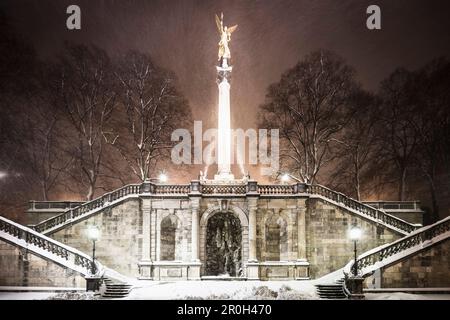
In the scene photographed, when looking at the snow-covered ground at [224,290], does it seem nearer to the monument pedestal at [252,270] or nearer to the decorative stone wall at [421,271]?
the monument pedestal at [252,270]

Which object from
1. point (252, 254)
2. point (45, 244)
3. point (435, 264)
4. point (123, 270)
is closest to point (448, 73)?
point (435, 264)

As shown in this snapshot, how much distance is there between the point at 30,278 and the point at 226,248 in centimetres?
838

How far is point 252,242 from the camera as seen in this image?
2842 cm

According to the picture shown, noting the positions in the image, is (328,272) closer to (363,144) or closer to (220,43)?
(363,144)

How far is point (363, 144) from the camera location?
34.4 metres

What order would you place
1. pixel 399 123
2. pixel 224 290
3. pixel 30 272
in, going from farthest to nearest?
pixel 399 123 → pixel 30 272 → pixel 224 290

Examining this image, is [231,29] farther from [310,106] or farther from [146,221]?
[146,221]

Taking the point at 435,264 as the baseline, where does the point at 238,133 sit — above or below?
above

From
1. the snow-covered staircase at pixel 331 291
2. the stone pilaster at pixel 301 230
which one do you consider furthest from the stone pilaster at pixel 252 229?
the snow-covered staircase at pixel 331 291

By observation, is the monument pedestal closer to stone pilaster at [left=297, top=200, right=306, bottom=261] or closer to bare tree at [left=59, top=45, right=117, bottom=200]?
stone pilaster at [left=297, top=200, right=306, bottom=261]

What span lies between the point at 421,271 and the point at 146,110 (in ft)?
51.9

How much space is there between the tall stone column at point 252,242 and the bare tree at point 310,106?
533 cm

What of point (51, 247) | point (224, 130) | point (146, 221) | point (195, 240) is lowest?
point (51, 247)

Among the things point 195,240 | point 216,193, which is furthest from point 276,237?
point 195,240
